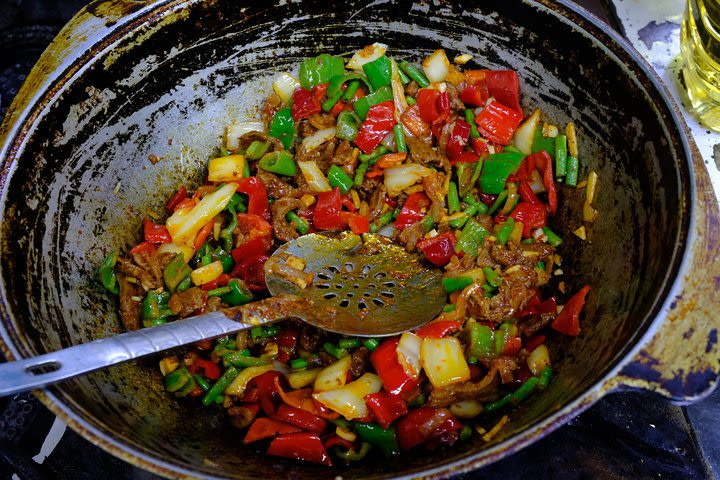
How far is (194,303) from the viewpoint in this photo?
216 cm

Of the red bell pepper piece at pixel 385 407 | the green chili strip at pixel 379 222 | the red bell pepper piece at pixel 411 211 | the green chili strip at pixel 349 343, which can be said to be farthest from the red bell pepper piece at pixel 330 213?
the red bell pepper piece at pixel 385 407

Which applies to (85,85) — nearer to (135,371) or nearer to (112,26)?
(112,26)

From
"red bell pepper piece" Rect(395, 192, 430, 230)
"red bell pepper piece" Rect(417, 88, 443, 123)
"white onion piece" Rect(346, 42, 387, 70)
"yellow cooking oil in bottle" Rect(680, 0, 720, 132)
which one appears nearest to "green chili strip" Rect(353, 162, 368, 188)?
"red bell pepper piece" Rect(395, 192, 430, 230)

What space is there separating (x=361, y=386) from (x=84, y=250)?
3.75ft

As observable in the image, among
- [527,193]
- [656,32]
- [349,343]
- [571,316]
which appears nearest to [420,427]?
[349,343]

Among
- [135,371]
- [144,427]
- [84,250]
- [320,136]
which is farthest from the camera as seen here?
[320,136]

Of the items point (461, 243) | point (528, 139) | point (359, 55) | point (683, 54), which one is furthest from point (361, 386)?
point (683, 54)

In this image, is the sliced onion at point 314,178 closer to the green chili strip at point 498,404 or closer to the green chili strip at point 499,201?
the green chili strip at point 499,201

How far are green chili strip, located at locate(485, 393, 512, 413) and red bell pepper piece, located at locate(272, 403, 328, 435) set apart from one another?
22.1 inches

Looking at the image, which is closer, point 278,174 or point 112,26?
point 112,26

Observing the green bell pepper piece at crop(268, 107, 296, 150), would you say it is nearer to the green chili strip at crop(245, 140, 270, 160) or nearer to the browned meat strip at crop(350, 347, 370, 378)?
the green chili strip at crop(245, 140, 270, 160)

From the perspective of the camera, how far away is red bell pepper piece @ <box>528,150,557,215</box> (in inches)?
90.6

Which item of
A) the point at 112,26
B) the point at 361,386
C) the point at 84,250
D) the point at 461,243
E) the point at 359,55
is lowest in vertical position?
the point at 361,386

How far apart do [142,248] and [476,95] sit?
1514mm
